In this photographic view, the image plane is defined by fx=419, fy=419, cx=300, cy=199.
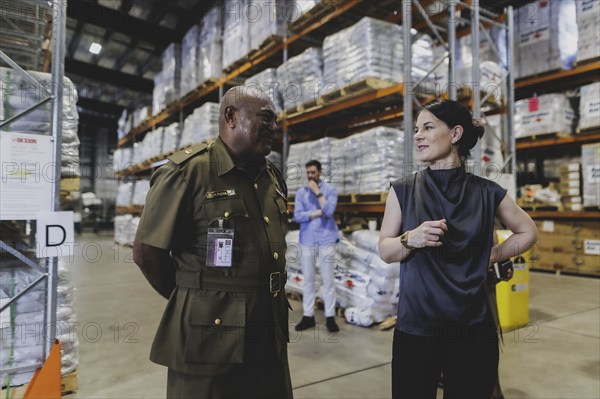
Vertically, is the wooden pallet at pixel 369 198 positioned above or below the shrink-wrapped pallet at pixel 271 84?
below

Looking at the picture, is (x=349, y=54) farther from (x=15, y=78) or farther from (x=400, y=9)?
(x=15, y=78)

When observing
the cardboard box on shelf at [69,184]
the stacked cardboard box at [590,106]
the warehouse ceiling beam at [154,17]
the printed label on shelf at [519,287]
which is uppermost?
the warehouse ceiling beam at [154,17]

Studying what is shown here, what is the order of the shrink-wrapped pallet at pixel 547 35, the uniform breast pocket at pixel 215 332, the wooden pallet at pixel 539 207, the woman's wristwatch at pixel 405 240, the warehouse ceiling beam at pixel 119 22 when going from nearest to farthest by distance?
the uniform breast pocket at pixel 215 332, the woman's wristwatch at pixel 405 240, the shrink-wrapped pallet at pixel 547 35, the wooden pallet at pixel 539 207, the warehouse ceiling beam at pixel 119 22

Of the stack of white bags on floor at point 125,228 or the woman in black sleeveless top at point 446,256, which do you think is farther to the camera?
the stack of white bags on floor at point 125,228

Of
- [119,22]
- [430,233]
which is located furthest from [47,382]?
[119,22]

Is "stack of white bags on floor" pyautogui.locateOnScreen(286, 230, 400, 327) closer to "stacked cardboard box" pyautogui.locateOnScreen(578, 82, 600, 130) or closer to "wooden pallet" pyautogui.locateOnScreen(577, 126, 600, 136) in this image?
"stacked cardboard box" pyautogui.locateOnScreen(578, 82, 600, 130)

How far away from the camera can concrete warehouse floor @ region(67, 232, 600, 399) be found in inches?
→ 117

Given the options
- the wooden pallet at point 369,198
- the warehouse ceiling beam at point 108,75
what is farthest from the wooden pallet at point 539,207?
the warehouse ceiling beam at point 108,75

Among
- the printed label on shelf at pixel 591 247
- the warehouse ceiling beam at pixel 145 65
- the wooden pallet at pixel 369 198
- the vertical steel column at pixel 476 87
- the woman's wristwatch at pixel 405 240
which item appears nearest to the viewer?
the woman's wristwatch at pixel 405 240

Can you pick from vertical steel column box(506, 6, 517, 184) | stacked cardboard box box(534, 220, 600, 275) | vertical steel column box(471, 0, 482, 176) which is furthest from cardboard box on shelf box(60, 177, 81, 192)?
stacked cardboard box box(534, 220, 600, 275)

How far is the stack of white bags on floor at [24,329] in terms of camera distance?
280cm

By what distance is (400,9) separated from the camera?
5.89 metres

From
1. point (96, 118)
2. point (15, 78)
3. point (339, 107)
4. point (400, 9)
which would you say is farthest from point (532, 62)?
point (96, 118)

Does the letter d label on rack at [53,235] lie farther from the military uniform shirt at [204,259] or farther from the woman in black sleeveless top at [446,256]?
the woman in black sleeveless top at [446,256]
